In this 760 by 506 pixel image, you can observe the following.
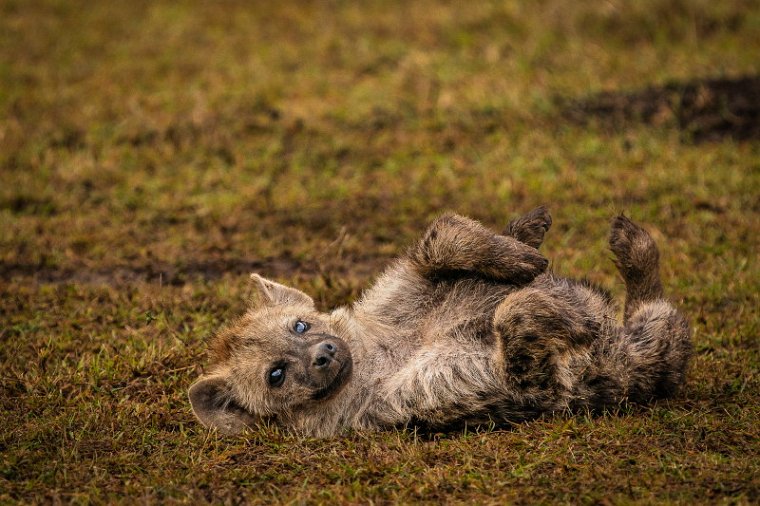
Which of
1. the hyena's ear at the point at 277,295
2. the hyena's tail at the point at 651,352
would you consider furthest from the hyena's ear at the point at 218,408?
the hyena's tail at the point at 651,352

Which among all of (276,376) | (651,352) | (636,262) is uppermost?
(636,262)

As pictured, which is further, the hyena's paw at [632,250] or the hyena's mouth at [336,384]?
the hyena's paw at [632,250]

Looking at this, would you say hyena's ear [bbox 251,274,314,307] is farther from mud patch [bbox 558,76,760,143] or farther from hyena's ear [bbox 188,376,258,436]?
mud patch [bbox 558,76,760,143]

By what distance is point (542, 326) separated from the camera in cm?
468

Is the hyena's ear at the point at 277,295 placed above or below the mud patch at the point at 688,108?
below

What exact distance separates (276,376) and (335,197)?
3320 millimetres

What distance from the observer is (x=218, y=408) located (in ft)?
16.5

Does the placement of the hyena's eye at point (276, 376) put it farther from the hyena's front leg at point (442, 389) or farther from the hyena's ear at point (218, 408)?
the hyena's front leg at point (442, 389)

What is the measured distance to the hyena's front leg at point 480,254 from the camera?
5121 mm

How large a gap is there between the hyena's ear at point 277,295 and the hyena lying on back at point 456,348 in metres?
0.02

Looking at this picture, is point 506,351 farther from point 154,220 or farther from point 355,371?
point 154,220

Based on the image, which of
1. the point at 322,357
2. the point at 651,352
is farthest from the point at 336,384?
the point at 651,352

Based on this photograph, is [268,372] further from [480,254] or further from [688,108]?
[688,108]

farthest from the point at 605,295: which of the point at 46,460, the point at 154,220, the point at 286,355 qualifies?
the point at 154,220
